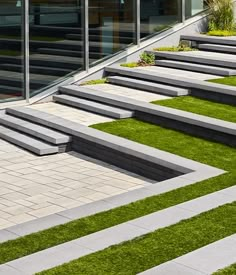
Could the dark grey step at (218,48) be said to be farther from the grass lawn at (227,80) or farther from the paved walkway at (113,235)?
the paved walkway at (113,235)

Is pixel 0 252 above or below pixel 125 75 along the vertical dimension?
below

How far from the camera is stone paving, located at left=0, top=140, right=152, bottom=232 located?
946cm

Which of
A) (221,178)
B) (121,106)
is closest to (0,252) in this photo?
(221,178)

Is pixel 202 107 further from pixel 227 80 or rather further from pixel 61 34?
pixel 61 34

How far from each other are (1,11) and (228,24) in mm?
7685

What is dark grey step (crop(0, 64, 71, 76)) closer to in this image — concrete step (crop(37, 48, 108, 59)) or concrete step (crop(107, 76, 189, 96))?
concrete step (crop(37, 48, 108, 59))

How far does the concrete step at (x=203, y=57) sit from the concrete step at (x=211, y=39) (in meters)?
0.53

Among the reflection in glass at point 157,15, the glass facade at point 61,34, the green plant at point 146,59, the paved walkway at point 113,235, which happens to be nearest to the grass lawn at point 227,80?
the green plant at point 146,59

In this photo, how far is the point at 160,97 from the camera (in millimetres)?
15039

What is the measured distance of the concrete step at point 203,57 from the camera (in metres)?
16.9

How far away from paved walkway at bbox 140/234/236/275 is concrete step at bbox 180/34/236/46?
12.0 metres

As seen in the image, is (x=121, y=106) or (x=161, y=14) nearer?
(x=121, y=106)

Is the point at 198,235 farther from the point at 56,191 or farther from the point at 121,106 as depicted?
the point at 121,106

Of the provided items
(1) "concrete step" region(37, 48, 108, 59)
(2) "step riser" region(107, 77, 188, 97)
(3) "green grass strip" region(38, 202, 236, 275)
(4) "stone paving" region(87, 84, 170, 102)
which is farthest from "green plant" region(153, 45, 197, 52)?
(3) "green grass strip" region(38, 202, 236, 275)
